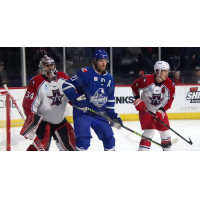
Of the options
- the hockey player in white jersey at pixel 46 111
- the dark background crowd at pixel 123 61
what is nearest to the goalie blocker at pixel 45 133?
the hockey player in white jersey at pixel 46 111

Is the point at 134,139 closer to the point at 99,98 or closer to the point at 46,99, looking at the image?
the point at 99,98

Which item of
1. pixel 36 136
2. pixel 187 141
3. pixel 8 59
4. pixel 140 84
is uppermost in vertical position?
pixel 8 59

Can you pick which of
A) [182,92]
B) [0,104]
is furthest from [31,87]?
[182,92]

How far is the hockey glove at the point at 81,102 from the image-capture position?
8.17 feet

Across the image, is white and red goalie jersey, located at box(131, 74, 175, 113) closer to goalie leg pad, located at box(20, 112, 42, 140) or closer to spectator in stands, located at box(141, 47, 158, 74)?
spectator in stands, located at box(141, 47, 158, 74)

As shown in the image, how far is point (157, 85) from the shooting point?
10.0 ft

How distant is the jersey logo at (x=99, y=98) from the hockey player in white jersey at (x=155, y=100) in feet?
1.86

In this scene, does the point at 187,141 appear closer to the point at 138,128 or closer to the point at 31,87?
the point at 138,128

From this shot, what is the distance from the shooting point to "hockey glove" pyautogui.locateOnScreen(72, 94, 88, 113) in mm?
2490

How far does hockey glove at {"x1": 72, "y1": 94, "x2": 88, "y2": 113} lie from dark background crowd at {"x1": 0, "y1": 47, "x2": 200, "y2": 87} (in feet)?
3.18

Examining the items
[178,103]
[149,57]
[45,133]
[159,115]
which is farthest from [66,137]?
[178,103]

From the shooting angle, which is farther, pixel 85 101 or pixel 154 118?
pixel 154 118

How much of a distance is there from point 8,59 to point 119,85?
1.37m

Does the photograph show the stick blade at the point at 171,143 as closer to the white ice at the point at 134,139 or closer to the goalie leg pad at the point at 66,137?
the white ice at the point at 134,139
